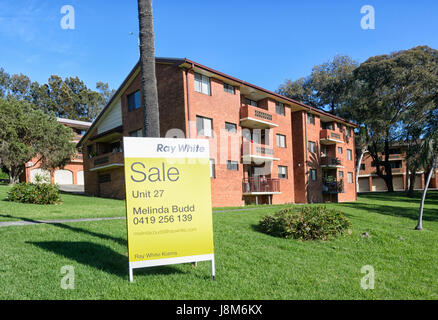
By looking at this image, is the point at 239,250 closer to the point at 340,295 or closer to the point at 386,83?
the point at 340,295

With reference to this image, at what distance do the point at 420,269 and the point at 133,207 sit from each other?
6895 mm

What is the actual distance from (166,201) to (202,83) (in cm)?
1647

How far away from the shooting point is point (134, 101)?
24.3 meters

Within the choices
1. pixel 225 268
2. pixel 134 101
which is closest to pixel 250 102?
pixel 134 101

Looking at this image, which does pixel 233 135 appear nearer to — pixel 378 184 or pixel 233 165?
pixel 233 165

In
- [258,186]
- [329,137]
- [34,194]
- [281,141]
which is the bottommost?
[258,186]

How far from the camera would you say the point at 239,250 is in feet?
25.1

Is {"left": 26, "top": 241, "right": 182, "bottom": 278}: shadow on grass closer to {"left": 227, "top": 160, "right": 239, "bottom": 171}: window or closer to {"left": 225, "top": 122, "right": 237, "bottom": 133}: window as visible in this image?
{"left": 227, "top": 160, "right": 239, "bottom": 171}: window

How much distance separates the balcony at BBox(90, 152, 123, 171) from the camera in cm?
2397

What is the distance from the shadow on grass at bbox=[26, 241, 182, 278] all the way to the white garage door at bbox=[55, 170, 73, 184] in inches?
1433

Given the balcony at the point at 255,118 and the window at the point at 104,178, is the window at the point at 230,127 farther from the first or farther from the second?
the window at the point at 104,178

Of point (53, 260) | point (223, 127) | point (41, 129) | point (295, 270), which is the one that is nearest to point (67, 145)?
point (41, 129)

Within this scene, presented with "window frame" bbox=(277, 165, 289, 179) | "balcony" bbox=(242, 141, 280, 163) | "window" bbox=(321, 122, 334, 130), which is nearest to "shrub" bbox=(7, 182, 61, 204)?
"balcony" bbox=(242, 141, 280, 163)

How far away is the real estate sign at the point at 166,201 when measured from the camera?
5.35 metres
